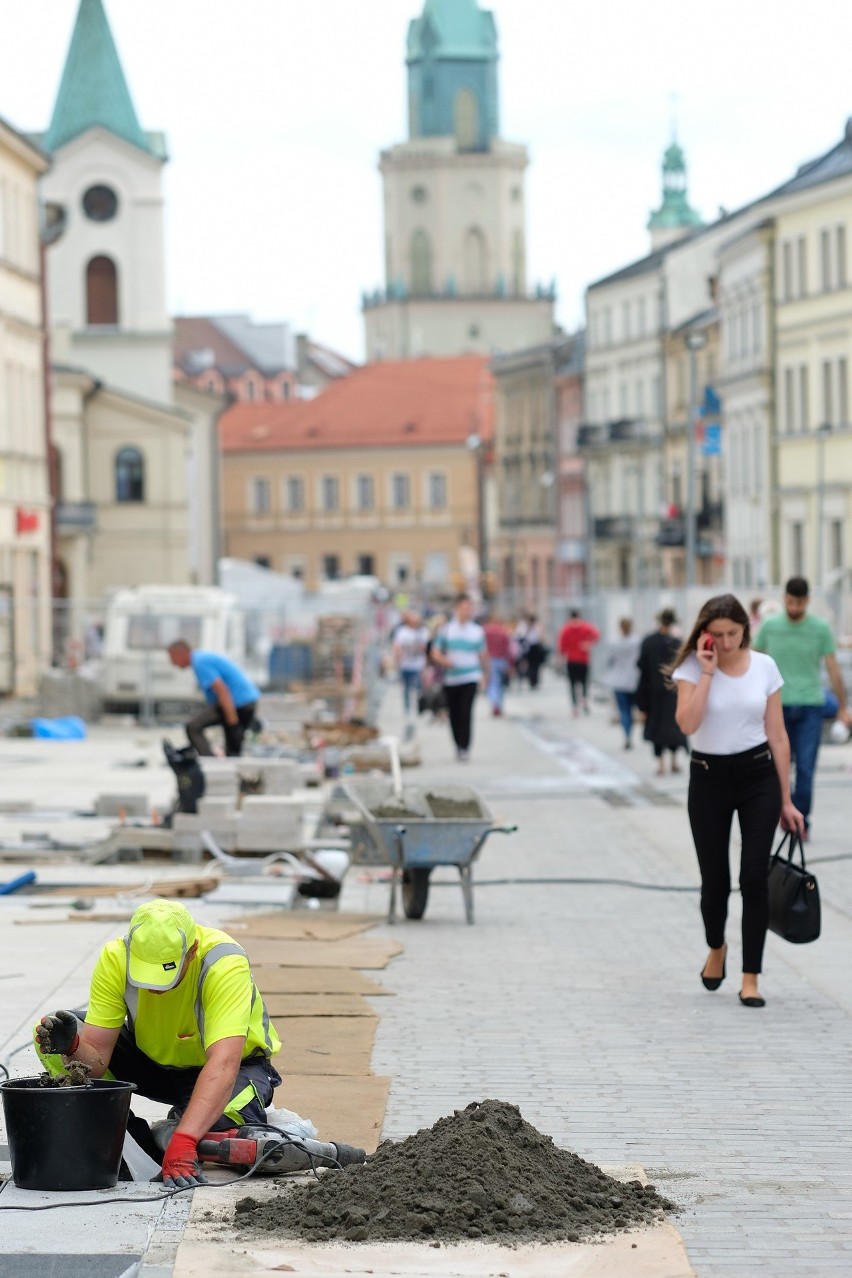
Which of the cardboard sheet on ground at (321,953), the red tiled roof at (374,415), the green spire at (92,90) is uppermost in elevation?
the green spire at (92,90)

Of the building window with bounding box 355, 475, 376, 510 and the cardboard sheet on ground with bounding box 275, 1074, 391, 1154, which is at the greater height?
the building window with bounding box 355, 475, 376, 510

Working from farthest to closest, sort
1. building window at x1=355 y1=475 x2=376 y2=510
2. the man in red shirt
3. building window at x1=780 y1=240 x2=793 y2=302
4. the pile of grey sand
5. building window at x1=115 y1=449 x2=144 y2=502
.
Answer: building window at x1=355 y1=475 x2=376 y2=510, building window at x1=115 y1=449 x2=144 y2=502, building window at x1=780 y1=240 x2=793 y2=302, the man in red shirt, the pile of grey sand

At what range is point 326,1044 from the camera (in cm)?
954

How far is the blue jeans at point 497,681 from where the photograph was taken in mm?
41344

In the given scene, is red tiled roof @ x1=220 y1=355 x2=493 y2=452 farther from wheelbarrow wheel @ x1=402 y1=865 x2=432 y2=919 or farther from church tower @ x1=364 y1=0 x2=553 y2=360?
wheelbarrow wheel @ x1=402 y1=865 x2=432 y2=919

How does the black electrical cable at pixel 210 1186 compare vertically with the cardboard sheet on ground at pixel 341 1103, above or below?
above

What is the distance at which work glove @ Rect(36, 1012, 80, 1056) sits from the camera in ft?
23.5

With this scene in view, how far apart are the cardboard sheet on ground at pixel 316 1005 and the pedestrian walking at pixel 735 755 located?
1567 mm

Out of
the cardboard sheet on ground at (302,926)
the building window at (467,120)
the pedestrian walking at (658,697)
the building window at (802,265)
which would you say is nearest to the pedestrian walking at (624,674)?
the pedestrian walking at (658,697)

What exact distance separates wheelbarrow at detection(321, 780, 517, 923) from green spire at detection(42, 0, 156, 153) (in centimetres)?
6873

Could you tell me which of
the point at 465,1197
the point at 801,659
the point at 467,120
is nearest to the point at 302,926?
the point at 801,659

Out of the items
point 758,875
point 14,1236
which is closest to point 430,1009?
point 758,875

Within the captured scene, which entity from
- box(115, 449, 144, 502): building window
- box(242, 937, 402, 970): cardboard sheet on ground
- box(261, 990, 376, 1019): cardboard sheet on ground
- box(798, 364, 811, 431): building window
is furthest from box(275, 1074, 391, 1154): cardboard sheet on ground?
box(115, 449, 144, 502): building window

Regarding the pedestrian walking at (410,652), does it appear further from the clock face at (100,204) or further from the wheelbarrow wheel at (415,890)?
the clock face at (100,204)
